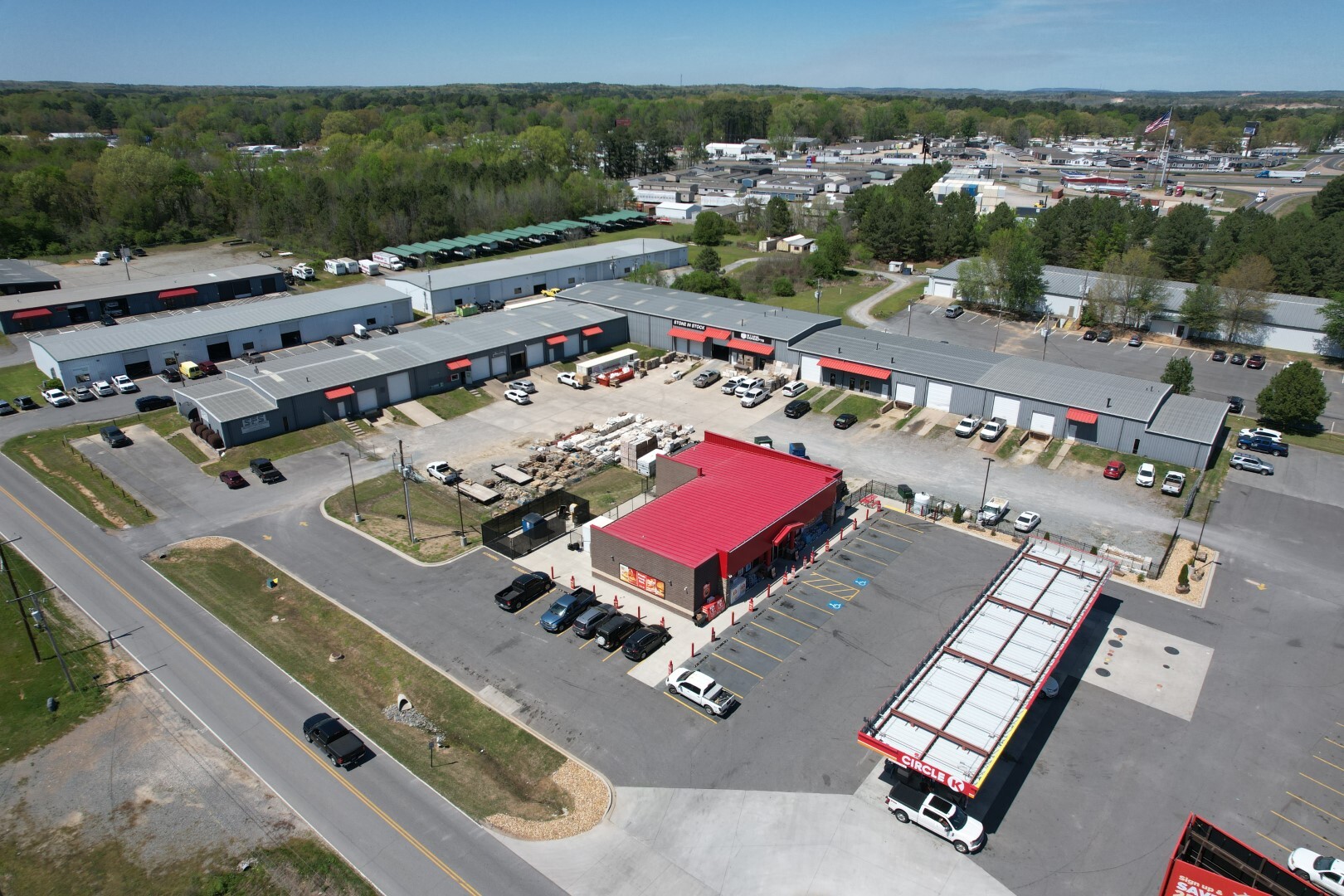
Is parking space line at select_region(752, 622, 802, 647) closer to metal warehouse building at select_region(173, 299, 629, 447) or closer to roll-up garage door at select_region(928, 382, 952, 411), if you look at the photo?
roll-up garage door at select_region(928, 382, 952, 411)

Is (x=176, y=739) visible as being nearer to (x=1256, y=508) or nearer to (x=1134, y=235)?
(x=1256, y=508)

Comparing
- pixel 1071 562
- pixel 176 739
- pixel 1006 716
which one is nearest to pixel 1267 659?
pixel 1071 562

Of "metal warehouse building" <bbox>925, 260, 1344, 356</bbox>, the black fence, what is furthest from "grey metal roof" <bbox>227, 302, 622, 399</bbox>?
"metal warehouse building" <bbox>925, 260, 1344, 356</bbox>

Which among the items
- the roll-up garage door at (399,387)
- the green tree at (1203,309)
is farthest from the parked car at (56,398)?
the green tree at (1203,309)

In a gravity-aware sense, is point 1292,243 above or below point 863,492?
above

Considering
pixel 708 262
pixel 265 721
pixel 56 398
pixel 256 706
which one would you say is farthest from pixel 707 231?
pixel 265 721
